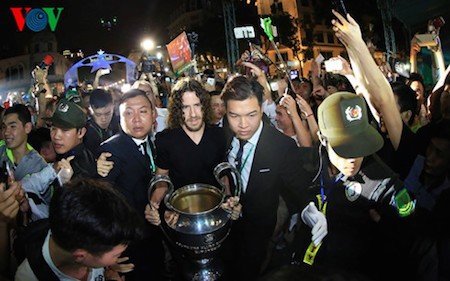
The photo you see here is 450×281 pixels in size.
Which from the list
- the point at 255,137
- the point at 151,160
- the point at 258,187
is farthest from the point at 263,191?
the point at 151,160

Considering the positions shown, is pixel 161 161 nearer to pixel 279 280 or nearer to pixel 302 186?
pixel 302 186

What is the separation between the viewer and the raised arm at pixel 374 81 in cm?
249

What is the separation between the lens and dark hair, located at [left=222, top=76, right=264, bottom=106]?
2898 mm

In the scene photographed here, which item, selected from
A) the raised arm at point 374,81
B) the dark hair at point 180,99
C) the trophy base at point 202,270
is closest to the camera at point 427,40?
the raised arm at point 374,81

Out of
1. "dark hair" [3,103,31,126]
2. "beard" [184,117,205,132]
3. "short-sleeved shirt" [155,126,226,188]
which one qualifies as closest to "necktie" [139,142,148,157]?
"short-sleeved shirt" [155,126,226,188]

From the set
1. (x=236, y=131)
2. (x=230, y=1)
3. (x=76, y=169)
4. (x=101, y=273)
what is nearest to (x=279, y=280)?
(x=101, y=273)

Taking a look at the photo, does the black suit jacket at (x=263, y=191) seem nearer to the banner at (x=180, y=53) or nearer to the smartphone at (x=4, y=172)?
the smartphone at (x=4, y=172)

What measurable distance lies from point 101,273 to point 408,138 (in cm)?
247

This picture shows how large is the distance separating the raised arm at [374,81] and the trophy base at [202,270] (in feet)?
5.87

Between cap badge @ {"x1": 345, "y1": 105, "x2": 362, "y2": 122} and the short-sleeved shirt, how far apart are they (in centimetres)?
138

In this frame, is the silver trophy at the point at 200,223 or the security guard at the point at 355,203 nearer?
the security guard at the point at 355,203

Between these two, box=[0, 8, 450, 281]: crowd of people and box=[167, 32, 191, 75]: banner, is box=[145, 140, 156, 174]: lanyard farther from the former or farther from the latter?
box=[167, 32, 191, 75]: banner

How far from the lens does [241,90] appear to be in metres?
2.90

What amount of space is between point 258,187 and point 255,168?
175 millimetres
